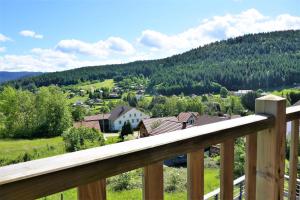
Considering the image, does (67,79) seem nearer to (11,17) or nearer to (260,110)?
(11,17)

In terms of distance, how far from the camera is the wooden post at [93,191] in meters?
0.72

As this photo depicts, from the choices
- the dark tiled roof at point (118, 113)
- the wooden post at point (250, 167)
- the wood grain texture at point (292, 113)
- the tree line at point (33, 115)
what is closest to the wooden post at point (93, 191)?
the wooden post at point (250, 167)

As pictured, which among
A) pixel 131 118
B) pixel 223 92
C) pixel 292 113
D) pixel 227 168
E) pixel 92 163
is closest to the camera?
pixel 92 163

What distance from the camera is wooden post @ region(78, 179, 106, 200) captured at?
2.36 ft

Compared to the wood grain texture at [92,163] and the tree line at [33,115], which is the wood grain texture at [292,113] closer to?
the wood grain texture at [92,163]

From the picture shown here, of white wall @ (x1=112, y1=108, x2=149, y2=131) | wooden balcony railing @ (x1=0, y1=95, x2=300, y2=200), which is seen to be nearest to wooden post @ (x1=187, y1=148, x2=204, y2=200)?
wooden balcony railing @ (x1=0, y1=95, x2=300, y2=200)

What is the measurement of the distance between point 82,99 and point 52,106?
2118 centimetres

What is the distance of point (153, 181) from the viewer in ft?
2.78

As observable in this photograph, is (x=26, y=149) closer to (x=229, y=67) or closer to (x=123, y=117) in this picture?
(x=123, y=117)

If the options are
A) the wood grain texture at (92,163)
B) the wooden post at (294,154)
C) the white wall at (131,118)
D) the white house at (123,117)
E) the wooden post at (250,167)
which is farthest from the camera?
the white house at (123,117)

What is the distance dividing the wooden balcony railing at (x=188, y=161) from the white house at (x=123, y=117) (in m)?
33.4


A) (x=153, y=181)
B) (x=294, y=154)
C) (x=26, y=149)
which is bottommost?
(x=26, y=149)

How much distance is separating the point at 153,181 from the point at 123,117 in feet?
115

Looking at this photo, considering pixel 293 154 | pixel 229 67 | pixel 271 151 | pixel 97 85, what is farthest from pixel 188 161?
pixel 97 85
